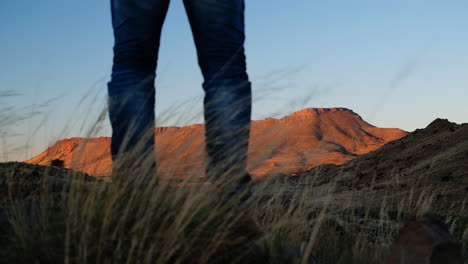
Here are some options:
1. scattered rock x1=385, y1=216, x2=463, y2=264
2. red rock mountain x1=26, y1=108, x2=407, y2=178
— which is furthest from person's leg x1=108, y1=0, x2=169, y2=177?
scattered rock x1=385, y1=216, x2=463, y2=264

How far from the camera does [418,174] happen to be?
26.5 feet

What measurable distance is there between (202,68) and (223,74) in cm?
14

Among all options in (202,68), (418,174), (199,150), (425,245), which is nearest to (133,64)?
(202,68)

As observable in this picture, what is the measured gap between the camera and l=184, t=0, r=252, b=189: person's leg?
195 centimetres

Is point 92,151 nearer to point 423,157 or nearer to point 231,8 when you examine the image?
point 231,8

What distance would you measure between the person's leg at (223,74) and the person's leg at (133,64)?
20cm

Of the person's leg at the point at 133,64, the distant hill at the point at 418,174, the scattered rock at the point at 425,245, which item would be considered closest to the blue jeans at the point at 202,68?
the person's leg at the point at 133,64

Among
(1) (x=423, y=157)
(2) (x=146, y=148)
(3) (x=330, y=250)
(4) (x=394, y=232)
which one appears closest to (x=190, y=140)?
(2) (x=146, y=148)

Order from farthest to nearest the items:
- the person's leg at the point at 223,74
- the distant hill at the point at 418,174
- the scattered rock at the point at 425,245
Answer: the distant hill at the point at 418,174 < the person's leg at the point at 223,74 < the scattered rock at the point at 425,245

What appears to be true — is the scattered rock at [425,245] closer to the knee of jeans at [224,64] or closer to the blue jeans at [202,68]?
the blue jeans at [202,68]

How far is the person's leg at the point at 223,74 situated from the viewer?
6.39 feet

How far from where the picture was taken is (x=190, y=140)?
5.76 ft

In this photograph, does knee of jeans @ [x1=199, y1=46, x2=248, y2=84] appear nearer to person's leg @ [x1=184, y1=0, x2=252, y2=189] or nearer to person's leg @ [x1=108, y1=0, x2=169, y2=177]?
person's leg @ [x1=184, y1=0, x2=252, y2=189]

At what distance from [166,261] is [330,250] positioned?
4.02 ft
